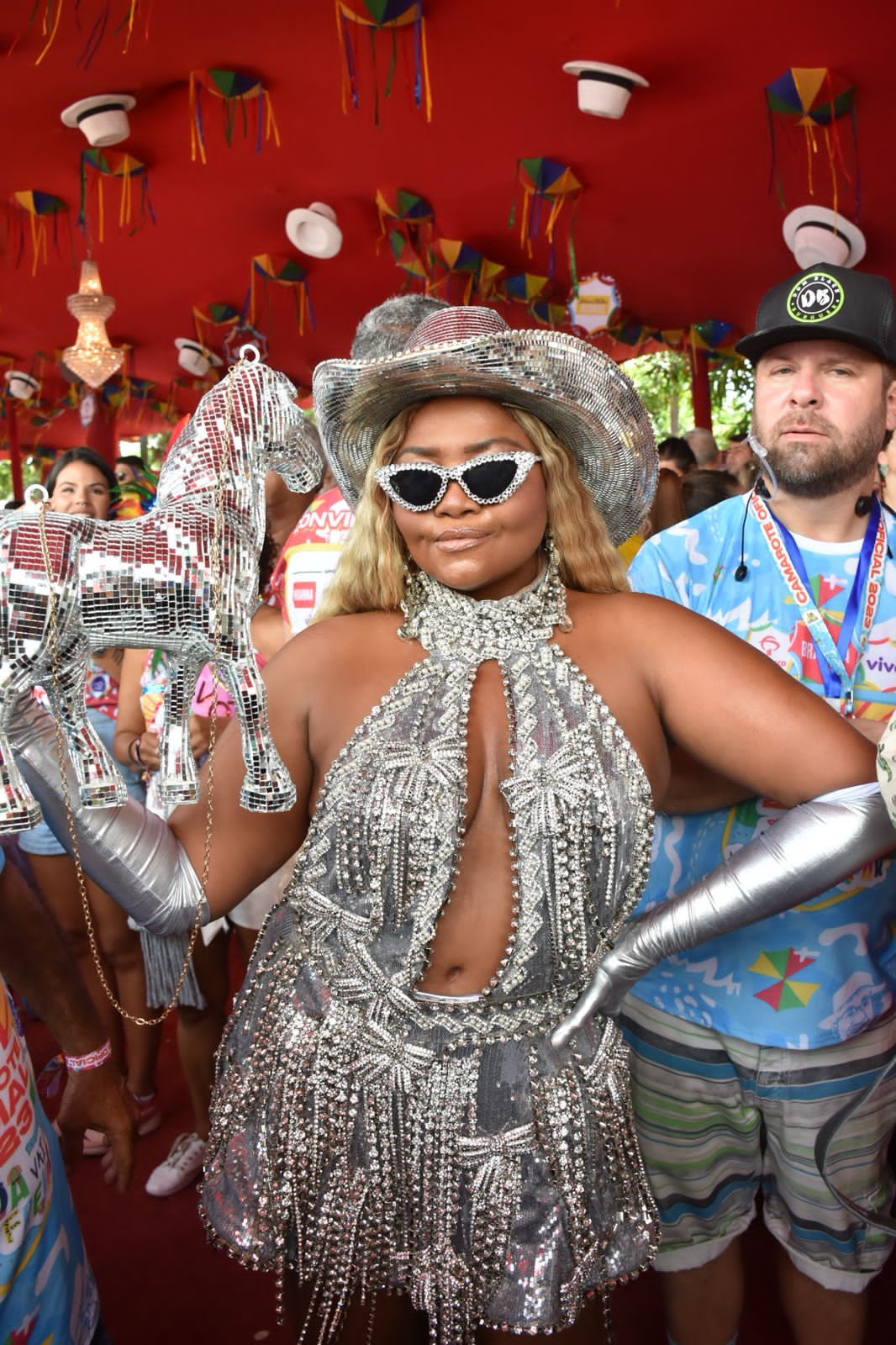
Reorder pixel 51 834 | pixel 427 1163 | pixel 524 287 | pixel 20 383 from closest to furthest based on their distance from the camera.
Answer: pixel 427 1163 < pixel 51 834 < pixel 524 287 < pixel 20 383

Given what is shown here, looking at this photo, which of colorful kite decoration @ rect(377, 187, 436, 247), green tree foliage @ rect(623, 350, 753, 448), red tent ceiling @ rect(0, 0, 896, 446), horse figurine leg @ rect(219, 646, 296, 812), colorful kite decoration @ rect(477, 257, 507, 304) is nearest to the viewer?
horse figurine leg @ rect(219, 646, 296, 812)

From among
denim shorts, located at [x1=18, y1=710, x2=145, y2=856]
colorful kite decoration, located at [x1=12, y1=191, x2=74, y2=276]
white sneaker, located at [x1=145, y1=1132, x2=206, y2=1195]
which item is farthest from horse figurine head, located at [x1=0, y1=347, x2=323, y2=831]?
colorful kite decoration, located at [x1=12, y1=191, x2=74, y2=276]

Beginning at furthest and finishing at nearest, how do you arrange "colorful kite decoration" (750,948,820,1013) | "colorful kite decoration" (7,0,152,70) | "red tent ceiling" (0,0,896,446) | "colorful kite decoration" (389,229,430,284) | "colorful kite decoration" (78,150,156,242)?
"colorful kite decoration" (389,229,430,284) < "colorful kite decoration" (78,150,156,242) < "red tent ceiling" (0,0,896,446) < "colorful kite decoration" (7,0,152,70) < "colorful kite decoration" (750,948,820,1013)

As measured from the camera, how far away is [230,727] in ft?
4.62

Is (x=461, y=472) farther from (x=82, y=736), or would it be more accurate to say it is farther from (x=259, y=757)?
→ (x=82, y=736)

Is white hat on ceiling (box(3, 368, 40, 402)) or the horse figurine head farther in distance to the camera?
white hat on ceiling (box(3, 368, 40, 402))

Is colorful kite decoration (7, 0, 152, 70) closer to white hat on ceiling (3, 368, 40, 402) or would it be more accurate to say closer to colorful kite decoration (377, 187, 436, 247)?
colorful kite decoration (377, 187, 436, 247)

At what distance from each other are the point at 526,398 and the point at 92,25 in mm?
4737

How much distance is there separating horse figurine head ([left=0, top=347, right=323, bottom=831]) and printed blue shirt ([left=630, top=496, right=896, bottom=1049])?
41.2 inches

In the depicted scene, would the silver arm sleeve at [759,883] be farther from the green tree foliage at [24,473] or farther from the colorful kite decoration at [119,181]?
the green tree foliage at [24,473]

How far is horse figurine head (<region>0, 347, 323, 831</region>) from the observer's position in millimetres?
897

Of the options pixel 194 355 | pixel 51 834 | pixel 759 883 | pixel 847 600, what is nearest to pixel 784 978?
pixel 759 883

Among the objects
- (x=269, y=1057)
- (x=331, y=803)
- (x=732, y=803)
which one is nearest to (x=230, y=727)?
(x=331, y=803)

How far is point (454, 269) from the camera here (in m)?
8.11
